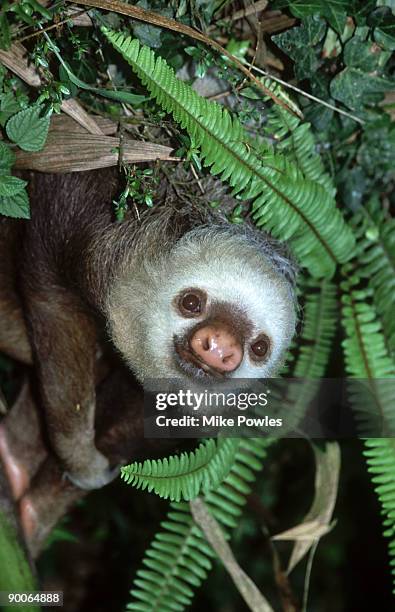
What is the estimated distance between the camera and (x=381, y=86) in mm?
3871

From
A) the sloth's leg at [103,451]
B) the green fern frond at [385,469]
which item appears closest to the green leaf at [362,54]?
the green fern frond at [385,469]

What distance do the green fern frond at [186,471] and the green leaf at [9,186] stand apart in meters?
1.50

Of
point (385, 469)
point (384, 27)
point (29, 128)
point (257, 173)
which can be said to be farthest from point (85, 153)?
point (385, 469)

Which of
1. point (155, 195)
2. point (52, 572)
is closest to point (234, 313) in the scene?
point (155, 195)

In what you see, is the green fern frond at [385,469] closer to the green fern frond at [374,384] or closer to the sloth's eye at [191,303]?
the green fern frond at [374,384]

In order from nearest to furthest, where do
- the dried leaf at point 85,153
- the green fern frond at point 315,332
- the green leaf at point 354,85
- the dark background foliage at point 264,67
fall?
the dark background foliage at point 264,67
the dried leaf at point 85,153
the green leaf at point 354,85
the green fern frond at point 315,332

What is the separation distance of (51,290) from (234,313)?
1.48 m

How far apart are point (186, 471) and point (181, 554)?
930 mm

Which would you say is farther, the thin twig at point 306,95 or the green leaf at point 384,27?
the thin twig at point 306,95

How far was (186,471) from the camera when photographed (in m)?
3.77

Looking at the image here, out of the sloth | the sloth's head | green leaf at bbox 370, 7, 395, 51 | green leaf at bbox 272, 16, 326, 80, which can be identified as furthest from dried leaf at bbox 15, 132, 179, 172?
green leaf at bbox 370, 7, 395, 51

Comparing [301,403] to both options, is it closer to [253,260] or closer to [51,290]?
[253,260]

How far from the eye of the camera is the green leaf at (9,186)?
11.1 ft

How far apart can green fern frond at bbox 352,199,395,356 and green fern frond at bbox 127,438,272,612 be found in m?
1.23
